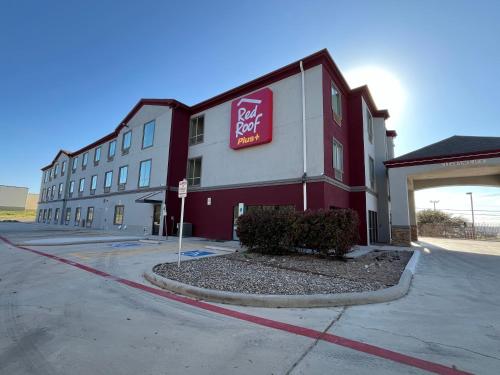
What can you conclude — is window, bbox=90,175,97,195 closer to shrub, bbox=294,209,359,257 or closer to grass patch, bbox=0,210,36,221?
shrub, bbox=294,209,359,257

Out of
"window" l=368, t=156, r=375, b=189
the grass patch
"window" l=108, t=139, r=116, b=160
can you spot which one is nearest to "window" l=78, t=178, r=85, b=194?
"window" l=108, t=139, r=116, b=160

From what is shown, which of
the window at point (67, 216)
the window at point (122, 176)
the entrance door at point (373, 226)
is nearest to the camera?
the entrance door at point (373, 226)

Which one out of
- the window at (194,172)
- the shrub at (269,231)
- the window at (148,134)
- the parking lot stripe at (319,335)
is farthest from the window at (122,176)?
the parking lot stripe at (319,335)

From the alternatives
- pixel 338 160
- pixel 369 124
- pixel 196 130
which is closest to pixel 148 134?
pixel 196 130

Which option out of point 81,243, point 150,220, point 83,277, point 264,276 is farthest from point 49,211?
point 264,276

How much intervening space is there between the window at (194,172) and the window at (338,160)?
33.5 feet

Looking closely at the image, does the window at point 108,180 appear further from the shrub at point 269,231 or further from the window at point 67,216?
the shrub at point 269,231

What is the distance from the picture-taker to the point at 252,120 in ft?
55.4

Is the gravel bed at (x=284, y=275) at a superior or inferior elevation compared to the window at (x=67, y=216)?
inferior

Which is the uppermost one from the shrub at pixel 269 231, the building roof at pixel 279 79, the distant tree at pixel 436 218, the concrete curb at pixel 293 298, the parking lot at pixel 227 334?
the building roof at pixel 279 79

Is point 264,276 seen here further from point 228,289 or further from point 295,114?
point 295,114

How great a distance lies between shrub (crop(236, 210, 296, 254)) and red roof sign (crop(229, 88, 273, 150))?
21.4 feet

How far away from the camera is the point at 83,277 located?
6520 mm

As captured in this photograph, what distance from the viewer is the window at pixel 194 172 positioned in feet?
67.3
